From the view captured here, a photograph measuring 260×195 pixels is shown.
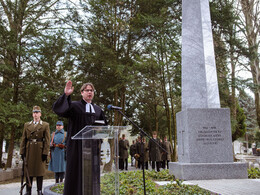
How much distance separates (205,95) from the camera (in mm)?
7699

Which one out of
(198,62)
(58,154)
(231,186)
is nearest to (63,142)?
(58,154)

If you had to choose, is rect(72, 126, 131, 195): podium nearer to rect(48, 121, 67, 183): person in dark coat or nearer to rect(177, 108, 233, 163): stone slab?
rect(177, 108, 233, 163): stone slab

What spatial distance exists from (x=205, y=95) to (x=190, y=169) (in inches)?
87.9

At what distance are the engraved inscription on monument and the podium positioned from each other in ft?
13.7

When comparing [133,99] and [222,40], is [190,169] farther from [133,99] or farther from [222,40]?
[133,99]

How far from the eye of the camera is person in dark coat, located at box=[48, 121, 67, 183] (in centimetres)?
775

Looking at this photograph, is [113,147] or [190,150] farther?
[190,150]

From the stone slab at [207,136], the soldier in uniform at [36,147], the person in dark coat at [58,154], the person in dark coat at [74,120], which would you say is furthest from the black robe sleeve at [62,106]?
the person in dark coat at [58,154]

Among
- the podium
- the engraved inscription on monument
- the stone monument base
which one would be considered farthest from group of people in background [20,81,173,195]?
the engraved inscription on monument

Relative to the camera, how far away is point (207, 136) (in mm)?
7039

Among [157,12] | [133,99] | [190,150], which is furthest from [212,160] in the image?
[133,99]

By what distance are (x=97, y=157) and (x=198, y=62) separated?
5491 millimetres

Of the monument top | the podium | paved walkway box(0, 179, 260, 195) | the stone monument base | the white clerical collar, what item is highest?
the monument top

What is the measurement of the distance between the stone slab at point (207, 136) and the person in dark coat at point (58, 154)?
3.54 m
